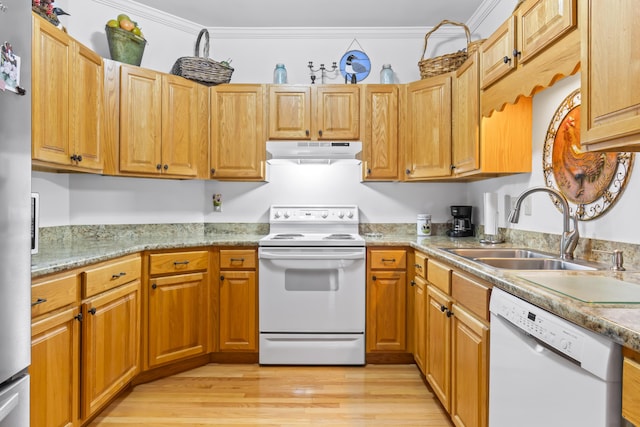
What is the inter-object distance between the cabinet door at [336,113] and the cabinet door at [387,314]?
1.13 meters

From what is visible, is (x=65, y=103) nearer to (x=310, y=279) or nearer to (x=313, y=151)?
(x=313, y=151)

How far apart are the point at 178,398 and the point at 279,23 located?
2894 mm

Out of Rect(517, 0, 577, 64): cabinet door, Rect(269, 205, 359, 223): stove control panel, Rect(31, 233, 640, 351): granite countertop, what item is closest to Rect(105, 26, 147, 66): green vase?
Rect(31, 233, 640, 351): granite countertop

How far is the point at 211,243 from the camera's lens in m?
2.79

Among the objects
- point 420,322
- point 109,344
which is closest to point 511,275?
point 420,322

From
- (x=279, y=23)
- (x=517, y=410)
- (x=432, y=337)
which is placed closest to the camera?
(x=517, y=410)

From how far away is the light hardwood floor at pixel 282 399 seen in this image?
2137 mm

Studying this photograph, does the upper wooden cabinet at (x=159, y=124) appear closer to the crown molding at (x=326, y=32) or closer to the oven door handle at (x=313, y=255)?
the crown molding at (x=326, y=32)

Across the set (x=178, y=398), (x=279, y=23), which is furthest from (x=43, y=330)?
(x=279, y=23)

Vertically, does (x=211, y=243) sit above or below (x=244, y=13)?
below

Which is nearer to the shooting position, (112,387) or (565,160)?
(565,160)

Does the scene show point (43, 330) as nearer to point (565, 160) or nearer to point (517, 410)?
point (517, 410)

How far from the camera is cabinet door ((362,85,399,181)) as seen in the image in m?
3.11

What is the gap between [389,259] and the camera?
2.84 metres
